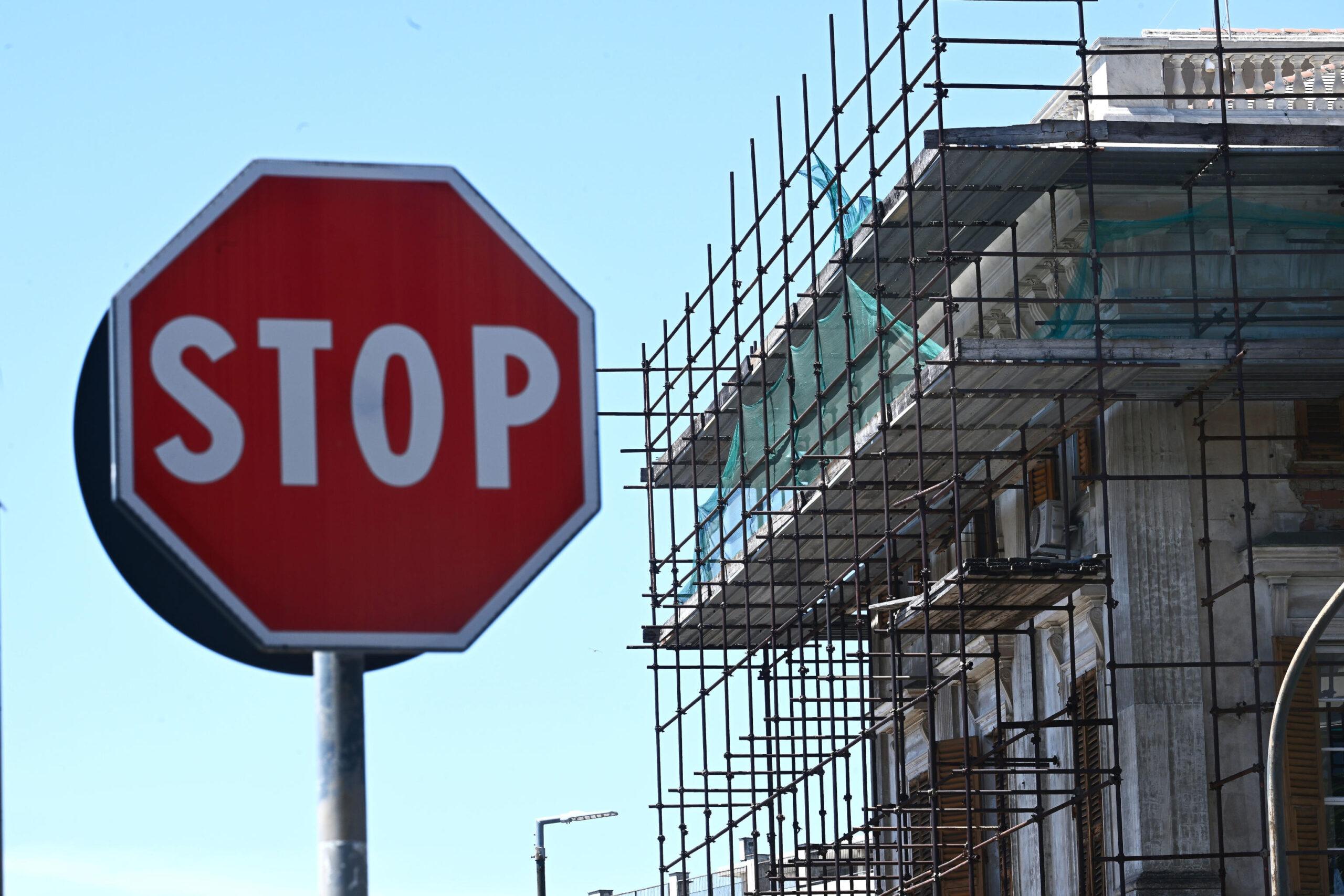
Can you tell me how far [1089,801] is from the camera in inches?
888

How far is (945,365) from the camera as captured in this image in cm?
2027

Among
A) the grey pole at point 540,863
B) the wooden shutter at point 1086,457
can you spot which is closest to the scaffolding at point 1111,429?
the wooden shutter at point 1086,457

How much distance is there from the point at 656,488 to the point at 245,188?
27.5 meters

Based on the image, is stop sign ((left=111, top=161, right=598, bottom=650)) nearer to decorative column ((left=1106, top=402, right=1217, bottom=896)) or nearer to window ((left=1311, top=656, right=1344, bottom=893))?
decorative column ((left=1106, top=402, right=1217, bottom=896))

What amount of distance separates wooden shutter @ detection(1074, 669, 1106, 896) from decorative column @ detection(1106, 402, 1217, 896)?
753 millimetres

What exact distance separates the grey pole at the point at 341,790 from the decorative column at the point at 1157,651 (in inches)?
728

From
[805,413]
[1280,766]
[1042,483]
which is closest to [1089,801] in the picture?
[1042,483]

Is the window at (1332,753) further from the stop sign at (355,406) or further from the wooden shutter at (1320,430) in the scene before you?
the stop sign at (355,406)

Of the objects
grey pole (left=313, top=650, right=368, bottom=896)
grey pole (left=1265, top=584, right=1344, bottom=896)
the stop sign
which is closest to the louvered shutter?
grey pole (left=1265, top=584, right=1344, bottom=896)

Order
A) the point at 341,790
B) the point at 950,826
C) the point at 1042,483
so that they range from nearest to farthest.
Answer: the point at 341,790, the point at 1042,483, the point at 950,826

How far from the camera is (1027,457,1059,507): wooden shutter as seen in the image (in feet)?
77.1

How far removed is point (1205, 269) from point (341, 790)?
1937cm

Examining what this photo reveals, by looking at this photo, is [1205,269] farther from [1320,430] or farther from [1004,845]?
[1004,845]

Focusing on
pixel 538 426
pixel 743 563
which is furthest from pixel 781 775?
pixel 538 426
